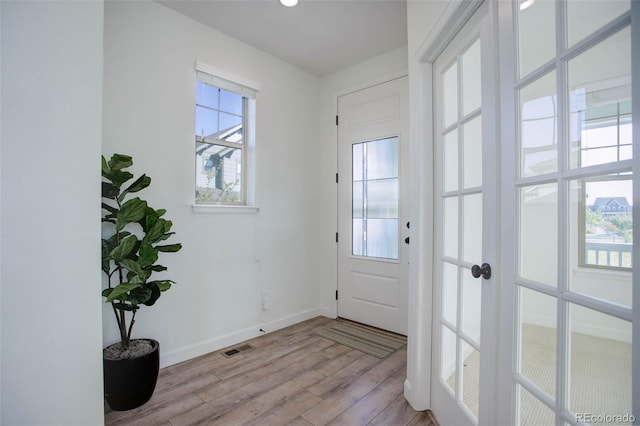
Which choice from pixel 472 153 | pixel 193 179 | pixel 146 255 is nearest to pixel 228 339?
pixel 146 255

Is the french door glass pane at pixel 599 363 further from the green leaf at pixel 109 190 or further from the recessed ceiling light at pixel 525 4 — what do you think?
the green leaf at pixel 109 190

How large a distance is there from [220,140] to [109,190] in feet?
3.95

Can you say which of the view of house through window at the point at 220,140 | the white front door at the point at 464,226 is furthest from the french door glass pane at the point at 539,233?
the view of house through window at the point at 220,140

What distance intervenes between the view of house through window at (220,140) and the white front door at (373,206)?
116 cm

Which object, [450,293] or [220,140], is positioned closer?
[450,293]

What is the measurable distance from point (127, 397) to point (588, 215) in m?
2.41

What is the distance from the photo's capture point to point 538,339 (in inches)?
40.2

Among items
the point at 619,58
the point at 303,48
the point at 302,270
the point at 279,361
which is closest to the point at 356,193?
the point at 302,270

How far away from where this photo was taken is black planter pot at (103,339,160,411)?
1.82m

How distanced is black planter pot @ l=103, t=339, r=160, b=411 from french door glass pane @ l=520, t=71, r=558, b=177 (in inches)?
89.0

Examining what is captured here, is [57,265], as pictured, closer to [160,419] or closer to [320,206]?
[160,419]

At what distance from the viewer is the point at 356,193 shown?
3.53m

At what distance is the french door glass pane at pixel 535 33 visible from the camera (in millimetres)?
952

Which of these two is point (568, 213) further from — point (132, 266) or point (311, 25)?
point (311, 25)
